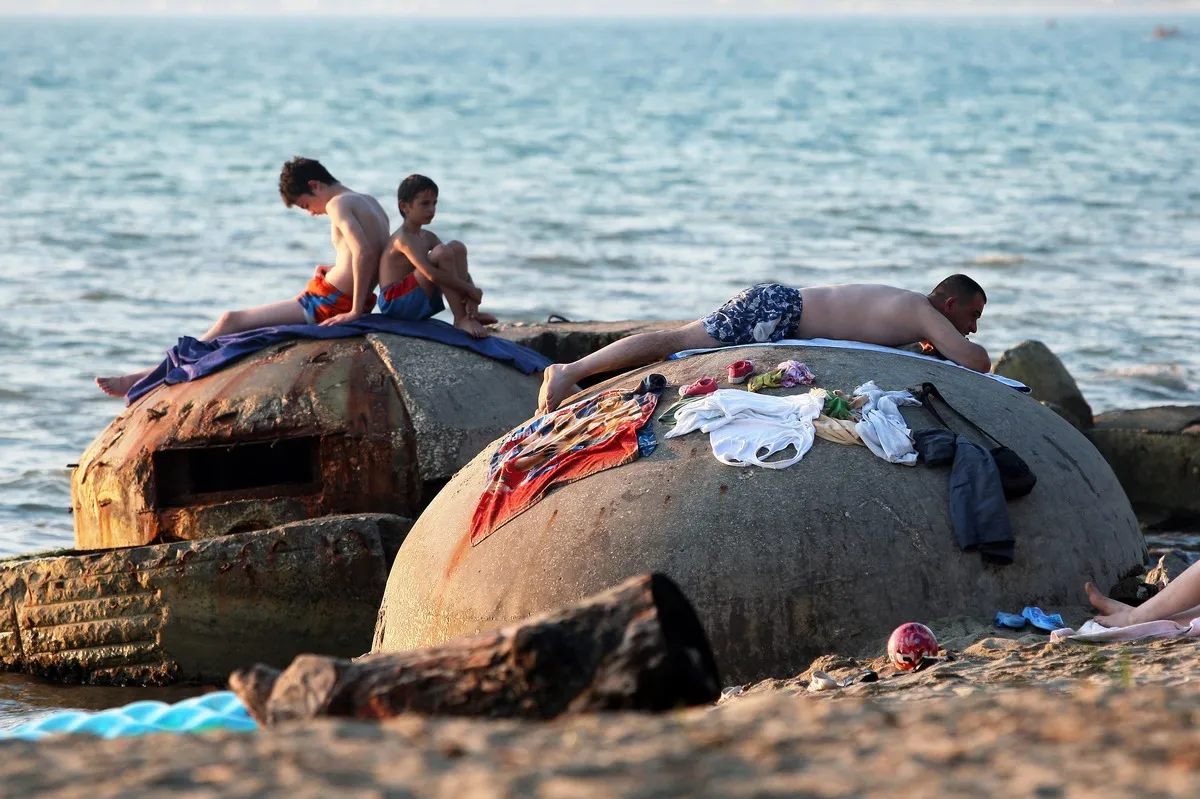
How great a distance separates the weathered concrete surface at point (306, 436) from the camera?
9109mm

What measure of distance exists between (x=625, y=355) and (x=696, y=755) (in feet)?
13.3

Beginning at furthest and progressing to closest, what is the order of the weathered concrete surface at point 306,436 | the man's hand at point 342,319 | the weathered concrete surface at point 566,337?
the weathered concrete surface at point 566,337
the man's hand at point 342,319
the weathered concrete surface at point 306,436

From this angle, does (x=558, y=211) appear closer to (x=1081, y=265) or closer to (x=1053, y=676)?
(x=1081, y=265)

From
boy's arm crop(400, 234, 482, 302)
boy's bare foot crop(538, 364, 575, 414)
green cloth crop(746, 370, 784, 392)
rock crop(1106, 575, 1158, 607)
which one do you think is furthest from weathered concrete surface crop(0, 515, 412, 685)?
rock crop(1106, 575, 1158, 607)

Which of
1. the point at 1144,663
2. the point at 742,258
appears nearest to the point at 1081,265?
the point at 742,258

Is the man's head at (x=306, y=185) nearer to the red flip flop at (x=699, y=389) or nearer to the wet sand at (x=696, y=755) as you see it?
the red flip flop at (x=699, y=389)

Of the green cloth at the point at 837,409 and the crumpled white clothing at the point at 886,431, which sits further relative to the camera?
the green cloth at the point at 837,409

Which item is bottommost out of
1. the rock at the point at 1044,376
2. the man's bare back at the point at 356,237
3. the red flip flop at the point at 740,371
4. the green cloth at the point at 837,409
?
the rock at the point at 1044,376

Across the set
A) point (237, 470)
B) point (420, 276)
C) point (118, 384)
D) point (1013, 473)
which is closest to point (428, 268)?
point (420, 276)

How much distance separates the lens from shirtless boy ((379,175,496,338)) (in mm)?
9797

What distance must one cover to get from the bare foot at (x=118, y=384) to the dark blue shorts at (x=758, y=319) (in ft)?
13.7

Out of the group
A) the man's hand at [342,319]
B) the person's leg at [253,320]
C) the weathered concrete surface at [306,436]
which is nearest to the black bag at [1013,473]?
the weathered concrete surface at [306,436]

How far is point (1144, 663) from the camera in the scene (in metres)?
5.93

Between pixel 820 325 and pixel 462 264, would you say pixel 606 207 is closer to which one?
pixel 462 264
